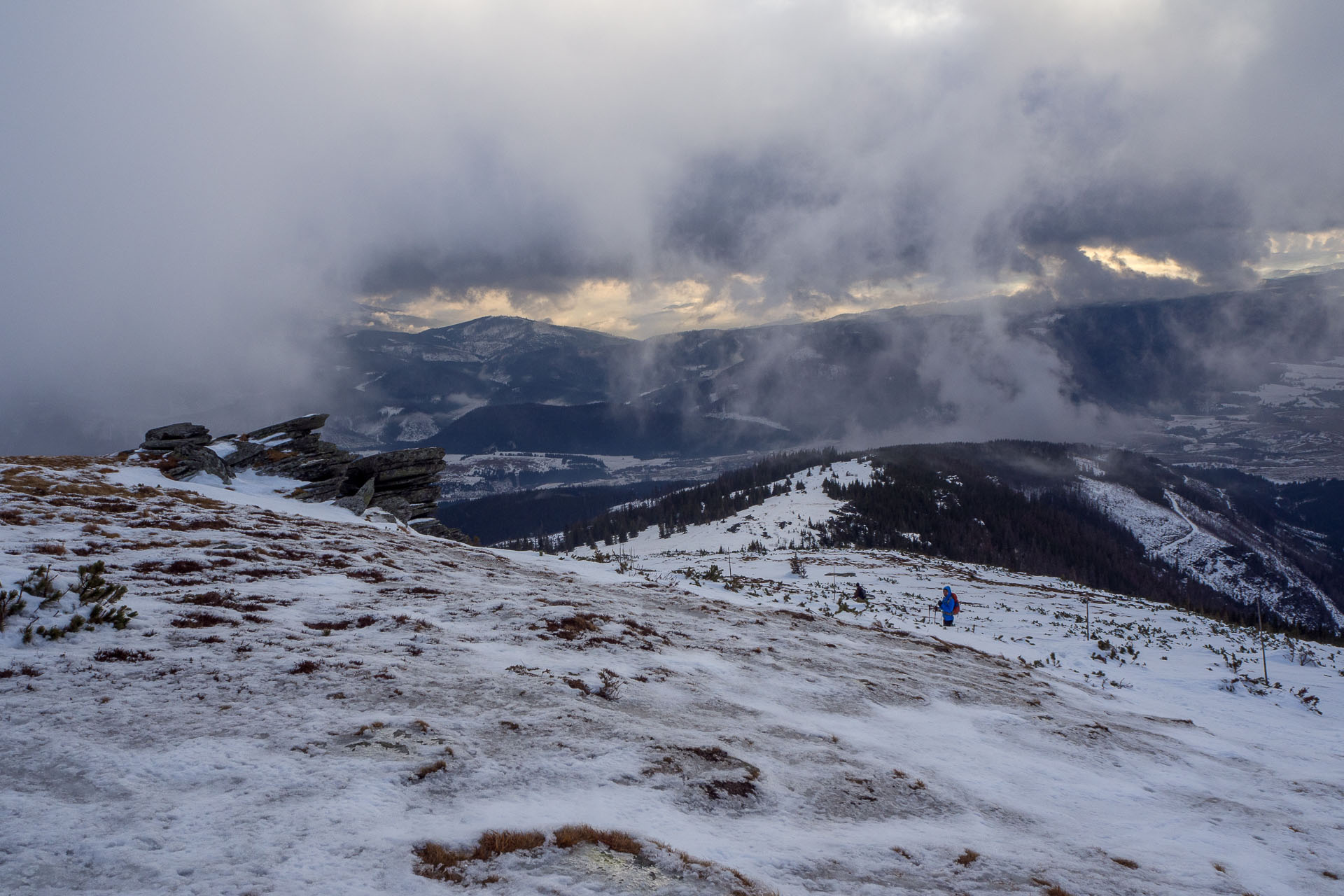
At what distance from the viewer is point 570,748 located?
31.8ft

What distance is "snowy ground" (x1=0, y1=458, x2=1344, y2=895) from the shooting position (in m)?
6.56

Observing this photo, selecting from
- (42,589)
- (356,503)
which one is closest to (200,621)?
(42,589)

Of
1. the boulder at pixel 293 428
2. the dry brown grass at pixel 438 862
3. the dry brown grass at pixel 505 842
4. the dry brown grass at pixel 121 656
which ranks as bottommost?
the dry brown grass at pixel 505 842

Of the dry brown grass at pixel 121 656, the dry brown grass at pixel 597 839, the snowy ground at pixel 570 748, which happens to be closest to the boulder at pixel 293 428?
the snowy ground at pixel 570 748

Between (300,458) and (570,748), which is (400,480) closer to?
(300,458)

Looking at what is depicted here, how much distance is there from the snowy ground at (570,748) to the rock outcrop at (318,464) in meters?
22.7

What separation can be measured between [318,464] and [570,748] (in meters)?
49.8

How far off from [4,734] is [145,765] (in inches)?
79.6

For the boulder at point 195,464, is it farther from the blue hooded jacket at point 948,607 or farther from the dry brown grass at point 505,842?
the blue hooded jacket at point 948,607

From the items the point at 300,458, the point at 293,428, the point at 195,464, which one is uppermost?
the point at 293,428

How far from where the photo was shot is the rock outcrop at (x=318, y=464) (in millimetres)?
45531

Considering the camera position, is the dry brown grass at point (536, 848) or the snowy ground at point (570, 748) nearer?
the dry brown grass at point (536, 848)

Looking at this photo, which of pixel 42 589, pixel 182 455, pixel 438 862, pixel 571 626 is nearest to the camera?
pixel 438 862

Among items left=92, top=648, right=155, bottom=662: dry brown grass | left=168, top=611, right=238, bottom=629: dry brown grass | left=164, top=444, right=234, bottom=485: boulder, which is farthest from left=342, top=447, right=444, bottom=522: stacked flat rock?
left=92, top=648, right=155, bottom=662: dry brown grass
